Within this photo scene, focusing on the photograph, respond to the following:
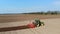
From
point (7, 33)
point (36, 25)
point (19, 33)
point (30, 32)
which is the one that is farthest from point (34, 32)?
point (36, 25)

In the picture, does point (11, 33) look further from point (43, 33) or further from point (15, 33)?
point (43, 33)

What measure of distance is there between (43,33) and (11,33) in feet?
5.24

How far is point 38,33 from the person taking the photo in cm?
910

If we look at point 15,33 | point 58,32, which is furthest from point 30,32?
point 58,32

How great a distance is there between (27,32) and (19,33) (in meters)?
0.42

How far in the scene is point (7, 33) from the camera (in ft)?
30.3

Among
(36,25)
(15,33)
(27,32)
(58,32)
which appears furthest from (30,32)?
(36,25)

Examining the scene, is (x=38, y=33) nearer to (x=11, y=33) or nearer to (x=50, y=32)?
(x=50, y=32)

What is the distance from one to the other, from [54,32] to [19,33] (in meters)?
1.76

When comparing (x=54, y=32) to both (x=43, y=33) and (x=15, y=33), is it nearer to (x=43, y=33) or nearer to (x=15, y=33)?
(x=43, y=33)

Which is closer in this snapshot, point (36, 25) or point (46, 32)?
point (46, 32)

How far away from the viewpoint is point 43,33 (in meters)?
9.04

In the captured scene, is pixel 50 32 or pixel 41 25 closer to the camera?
pixel 50 32

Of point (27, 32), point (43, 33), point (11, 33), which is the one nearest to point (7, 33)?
point (11, 33)
